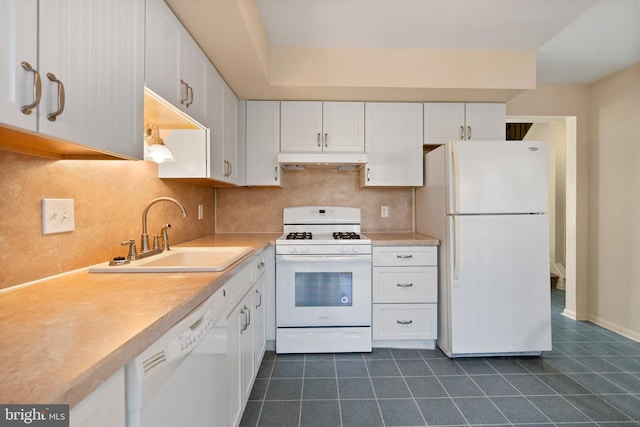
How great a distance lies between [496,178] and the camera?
7.27ft

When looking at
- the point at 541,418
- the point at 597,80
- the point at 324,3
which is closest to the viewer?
the point at 541,418

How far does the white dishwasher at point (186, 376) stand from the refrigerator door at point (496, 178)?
183 cm

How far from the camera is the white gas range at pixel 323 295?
234 cm

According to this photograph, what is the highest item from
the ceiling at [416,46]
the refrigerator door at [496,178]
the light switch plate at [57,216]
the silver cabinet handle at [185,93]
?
the ceiling at [416,46]

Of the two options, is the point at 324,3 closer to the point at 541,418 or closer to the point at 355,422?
the point at 355,422

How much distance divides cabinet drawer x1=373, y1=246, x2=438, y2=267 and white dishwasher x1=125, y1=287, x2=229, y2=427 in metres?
1.50

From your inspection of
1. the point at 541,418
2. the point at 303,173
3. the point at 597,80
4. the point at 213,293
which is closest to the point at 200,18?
the point at 213,293

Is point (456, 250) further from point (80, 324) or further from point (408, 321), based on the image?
point (80, 324)

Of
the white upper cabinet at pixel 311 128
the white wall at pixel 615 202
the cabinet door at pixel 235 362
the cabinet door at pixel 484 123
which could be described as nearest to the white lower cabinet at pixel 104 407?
the cabinet door at pixel 235 362

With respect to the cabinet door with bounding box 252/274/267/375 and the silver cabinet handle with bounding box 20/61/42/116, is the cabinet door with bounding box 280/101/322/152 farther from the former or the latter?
the silver cabinet handle with bounding box 20/61/42/116

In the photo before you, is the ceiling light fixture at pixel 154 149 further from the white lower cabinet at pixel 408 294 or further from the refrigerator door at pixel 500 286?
the refrigerator door at pixel 500 286

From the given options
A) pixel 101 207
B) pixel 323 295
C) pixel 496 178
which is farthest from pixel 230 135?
pixel 496 178

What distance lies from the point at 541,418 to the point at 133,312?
2083 millimetres

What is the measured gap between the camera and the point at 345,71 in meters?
2.38
